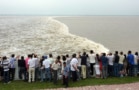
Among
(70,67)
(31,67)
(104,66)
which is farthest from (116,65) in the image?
(31,67)

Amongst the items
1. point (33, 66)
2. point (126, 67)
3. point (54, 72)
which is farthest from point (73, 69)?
point (126, 67)

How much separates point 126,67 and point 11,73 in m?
7.53

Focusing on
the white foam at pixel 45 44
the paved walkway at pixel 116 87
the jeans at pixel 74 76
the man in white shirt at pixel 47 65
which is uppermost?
the man in white shirt at pixel 47 65

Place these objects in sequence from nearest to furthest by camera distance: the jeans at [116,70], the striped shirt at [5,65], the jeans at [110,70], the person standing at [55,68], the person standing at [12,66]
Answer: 1. the person standing at [55,68]
2. the striped shirt at [5,65]
3. the person standing at [12,66]
4. the jeans at [116,70]
5. the jeans at [110,70]

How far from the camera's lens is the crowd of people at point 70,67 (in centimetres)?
1675

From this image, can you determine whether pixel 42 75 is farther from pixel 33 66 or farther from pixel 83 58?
pixel 83 58

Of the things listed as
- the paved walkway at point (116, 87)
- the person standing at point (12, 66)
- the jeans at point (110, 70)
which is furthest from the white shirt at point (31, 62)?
the jeans at point (110, 70)

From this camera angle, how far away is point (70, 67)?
16781 millimetres

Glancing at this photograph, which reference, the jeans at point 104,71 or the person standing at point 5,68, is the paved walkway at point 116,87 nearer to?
the jeans at point 104,71

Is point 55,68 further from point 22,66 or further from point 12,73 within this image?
point 12,73

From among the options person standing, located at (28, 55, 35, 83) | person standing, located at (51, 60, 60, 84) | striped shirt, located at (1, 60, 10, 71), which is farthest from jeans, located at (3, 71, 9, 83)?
person standing, located at (51, 60, 60, 84)

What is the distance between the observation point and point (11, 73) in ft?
58.2

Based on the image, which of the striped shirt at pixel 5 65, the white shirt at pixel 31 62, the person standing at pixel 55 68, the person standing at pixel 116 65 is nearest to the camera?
the person standing at pixel 55 68

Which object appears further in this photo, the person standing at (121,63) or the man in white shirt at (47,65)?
the person standing at (121,63)
